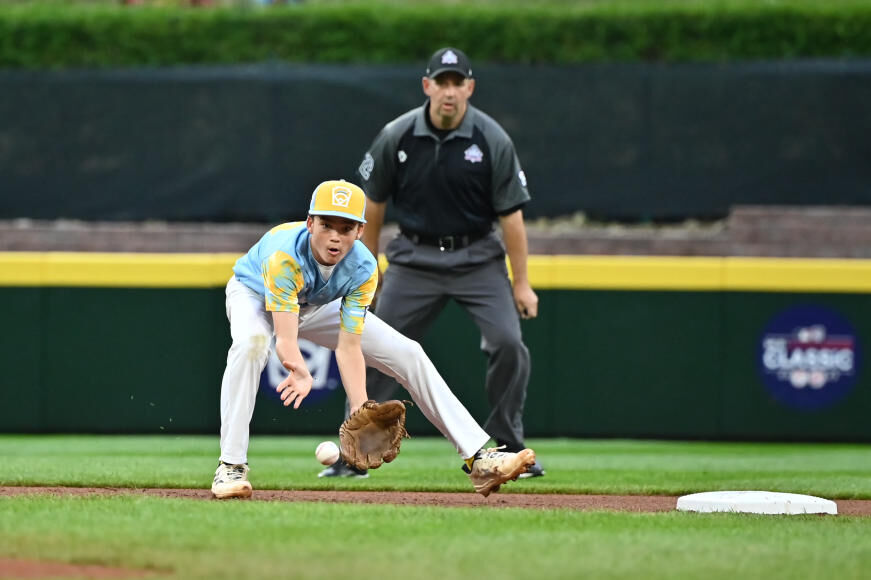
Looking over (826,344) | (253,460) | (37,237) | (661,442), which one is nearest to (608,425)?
(661,442)

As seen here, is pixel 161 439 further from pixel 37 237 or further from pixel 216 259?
pixel 37 237

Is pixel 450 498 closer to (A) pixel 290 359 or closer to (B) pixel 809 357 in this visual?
(A) pixel 290 359

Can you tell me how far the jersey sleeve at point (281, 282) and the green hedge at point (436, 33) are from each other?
7.31 meters

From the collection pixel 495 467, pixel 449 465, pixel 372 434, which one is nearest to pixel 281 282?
pixel 372 434

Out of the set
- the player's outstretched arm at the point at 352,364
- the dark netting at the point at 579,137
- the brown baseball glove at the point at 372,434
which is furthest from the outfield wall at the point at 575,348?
the player's outstretched arm at the point at 352,364

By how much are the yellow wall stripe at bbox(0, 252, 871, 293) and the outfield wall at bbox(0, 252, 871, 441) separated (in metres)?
0.01

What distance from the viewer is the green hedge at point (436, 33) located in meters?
13.2

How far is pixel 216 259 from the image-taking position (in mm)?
11141

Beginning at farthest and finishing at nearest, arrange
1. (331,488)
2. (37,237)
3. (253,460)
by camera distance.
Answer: (37,237), (253,460), (331,488)

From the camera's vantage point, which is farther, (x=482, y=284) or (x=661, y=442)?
(x=661, y=442)

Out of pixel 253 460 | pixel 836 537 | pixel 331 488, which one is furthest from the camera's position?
pixel 253 460

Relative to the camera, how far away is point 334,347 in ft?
22.6

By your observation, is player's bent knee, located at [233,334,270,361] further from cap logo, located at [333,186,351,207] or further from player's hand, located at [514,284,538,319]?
player's hand, located at [514,284,538,319]

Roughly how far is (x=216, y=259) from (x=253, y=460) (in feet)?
7.66
